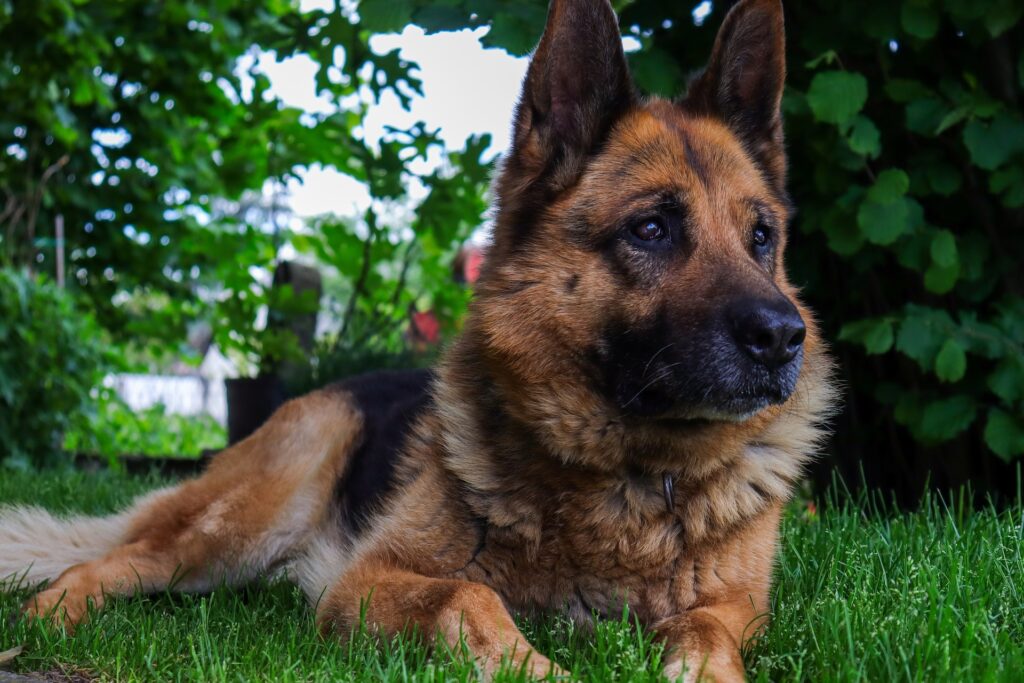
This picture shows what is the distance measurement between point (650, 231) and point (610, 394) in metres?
0.46

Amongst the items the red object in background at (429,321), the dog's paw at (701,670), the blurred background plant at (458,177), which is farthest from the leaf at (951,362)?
the red object in background at (429,321)

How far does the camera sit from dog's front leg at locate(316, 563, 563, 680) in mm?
2191

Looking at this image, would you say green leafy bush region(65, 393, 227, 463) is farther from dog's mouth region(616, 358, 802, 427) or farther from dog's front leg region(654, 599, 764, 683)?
dog's front leg region(654, 599, 764, 683)

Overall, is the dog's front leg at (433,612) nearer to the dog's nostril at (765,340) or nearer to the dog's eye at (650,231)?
the dog's nostril at (765,340)

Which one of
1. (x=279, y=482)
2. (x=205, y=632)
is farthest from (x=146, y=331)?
(x=205, y=632)

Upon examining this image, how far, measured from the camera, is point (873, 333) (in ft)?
13.2

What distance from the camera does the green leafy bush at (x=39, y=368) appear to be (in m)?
6.29

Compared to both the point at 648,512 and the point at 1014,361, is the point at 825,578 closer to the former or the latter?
the point at 648,512

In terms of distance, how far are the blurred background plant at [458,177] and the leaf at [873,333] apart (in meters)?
0.01

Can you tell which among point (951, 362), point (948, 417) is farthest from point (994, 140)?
point (948, 417)

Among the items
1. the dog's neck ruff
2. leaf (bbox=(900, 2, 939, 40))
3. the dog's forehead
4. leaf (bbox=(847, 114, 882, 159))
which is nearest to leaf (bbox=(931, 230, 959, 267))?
leaf (bbox=(847, 114, 882, 159))

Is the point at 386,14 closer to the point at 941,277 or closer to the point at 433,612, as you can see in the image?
the point at 433,612

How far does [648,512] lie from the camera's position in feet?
8.67

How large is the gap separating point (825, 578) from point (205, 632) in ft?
5.78
